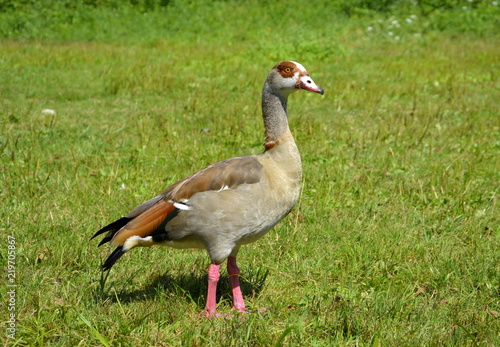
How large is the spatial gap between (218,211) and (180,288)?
753mm

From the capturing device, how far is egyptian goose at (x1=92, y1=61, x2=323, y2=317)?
3.89m

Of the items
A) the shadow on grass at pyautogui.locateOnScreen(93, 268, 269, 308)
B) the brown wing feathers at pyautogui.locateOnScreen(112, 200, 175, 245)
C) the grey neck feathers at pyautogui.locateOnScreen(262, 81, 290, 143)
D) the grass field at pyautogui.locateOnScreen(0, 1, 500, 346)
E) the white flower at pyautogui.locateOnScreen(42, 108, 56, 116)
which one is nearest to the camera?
the grass field at pyautogui.locateOnScreen(0, 1, 500, 346)

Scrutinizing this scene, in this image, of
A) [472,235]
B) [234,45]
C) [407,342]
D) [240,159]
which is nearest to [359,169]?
[472,235]

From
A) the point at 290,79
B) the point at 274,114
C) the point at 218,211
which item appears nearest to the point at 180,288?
the point at 218,211

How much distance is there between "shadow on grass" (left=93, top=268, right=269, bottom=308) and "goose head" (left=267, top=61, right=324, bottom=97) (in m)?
1.44

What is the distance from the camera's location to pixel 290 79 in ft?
14.0

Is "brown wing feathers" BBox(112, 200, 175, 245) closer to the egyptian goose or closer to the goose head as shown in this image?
the egyptian goose

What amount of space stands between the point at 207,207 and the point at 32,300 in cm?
135

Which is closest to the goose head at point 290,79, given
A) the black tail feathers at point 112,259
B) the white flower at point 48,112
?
the black tail feathers at point 112,259

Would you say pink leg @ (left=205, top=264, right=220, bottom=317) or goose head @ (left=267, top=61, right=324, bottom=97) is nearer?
pink leg @ (left=205, top=264, right=220, bottom=317)

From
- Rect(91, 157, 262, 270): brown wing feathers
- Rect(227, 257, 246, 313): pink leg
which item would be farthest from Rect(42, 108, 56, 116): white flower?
Rect(227, 257, 246, 313): pink leg

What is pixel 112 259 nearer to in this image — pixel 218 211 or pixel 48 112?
pixel 218 211

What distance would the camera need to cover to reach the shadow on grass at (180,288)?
13.6 ft

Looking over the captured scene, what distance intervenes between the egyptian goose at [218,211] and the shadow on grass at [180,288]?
282mm
